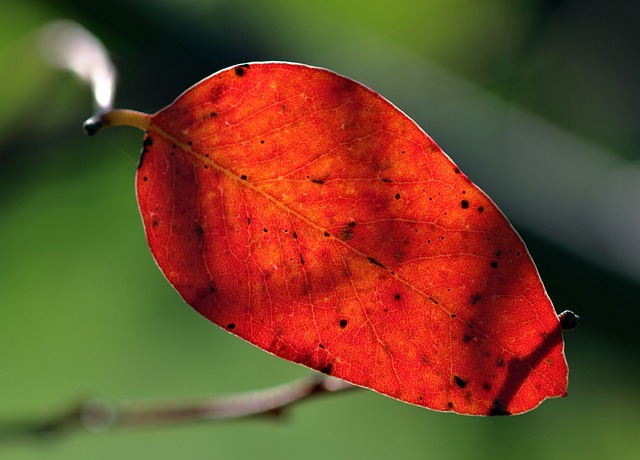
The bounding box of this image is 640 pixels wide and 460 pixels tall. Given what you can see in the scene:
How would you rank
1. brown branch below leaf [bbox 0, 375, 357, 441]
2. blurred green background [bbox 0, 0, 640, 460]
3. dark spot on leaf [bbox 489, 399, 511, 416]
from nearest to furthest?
1. dark spot on leaf [bbox 489, 399, 511, 416]
2. brown branch below leaf [bbox 0, 375, 357, 441]
3. blurred green background [bbox 0, 0, 640, 460]

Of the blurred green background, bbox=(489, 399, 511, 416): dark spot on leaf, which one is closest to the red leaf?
bbox=(489, 399, 511, 416): dark spot on leaf

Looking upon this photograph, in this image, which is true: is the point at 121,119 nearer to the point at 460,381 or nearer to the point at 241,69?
the point at 241,69

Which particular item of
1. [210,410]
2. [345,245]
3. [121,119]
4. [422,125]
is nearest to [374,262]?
[345,245]

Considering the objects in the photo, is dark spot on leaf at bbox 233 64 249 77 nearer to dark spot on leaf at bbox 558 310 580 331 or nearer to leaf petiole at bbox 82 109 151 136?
leaf petiole at bbox 82 109 151 136

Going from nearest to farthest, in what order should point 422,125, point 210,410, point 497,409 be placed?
point 497,409 → point 210,410 → point 422,125

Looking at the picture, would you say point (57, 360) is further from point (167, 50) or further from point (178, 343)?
point (167, 50)

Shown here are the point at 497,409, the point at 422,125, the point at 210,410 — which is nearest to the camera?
the point at 497,409
